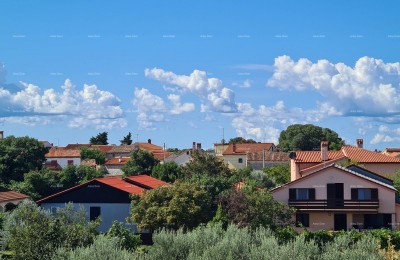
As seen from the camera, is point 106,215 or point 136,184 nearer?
point 106,215

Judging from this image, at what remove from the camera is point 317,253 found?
21.6 m

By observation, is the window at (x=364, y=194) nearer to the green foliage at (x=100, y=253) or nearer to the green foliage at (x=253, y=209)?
the green foliage at (x=253, y=209)

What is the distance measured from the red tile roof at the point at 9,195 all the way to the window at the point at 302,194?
25.2m

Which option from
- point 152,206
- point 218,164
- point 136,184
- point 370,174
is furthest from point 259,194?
point 218,164

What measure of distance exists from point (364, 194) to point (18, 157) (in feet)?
156

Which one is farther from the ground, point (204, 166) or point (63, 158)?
point (63, 158)

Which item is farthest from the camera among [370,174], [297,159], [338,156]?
[338,156]

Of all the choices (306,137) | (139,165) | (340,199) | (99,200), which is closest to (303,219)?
(340,199)

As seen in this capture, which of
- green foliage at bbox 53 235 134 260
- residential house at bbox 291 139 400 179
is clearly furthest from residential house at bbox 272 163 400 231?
green foliage at bbox 53 235 134 260

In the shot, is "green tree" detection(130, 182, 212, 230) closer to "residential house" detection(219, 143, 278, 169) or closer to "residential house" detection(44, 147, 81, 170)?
"residential house" detection(219, 143, 278, 169)

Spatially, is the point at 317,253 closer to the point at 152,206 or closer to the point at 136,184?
the point at 152,206

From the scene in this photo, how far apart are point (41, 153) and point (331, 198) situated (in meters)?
48.9

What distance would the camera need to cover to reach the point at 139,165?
8069 centimetres

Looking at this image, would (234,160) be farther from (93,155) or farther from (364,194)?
(364,194)
